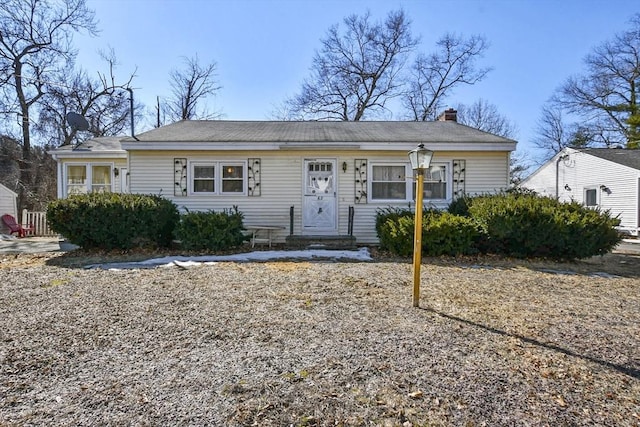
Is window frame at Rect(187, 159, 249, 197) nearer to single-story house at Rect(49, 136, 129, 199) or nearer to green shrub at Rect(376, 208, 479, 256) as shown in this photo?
single-story house at Rect(49, 136, 129, 199)

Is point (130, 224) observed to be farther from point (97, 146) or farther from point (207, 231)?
point (97, 146)

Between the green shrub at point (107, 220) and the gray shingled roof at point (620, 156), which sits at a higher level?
the gray shingled roof at point (620, 156)

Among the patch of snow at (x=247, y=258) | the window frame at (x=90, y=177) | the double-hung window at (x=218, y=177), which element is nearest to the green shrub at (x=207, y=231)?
the patch of snow at (x=247, y=258)

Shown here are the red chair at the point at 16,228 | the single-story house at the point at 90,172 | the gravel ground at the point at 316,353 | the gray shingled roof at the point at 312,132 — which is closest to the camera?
the gravel ground at the point at 316,353

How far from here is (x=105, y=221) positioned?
7.92m

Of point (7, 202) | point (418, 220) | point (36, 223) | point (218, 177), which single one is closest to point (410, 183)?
point (218, 177)

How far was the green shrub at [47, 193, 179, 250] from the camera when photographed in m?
7.83

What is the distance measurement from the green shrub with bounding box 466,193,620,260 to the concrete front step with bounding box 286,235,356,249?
310cm

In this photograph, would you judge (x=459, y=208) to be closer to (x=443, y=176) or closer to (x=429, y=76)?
(x=443, y=176)

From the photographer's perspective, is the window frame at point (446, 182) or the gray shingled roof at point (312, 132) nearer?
the gray shingled roof at point (312, 132)

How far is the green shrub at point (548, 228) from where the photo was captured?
738 centimetres

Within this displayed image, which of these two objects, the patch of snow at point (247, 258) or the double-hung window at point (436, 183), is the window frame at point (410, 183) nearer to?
the double-hung window at point (436, 183)

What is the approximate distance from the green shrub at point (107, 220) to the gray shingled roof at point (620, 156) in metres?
18.3

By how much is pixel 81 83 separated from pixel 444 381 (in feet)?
86.9
